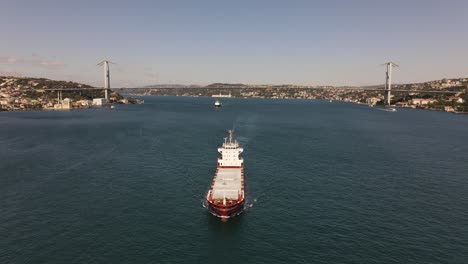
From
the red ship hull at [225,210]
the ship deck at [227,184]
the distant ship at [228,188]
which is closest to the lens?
the red ship hull at [225,210]

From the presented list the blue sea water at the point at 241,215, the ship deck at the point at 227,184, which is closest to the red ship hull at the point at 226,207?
the ship deck at the point at 227,184

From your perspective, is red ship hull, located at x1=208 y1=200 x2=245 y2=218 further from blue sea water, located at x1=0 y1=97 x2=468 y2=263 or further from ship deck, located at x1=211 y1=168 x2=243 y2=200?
ship deck, located at x1=211 y1=168 x2=243 y2=200

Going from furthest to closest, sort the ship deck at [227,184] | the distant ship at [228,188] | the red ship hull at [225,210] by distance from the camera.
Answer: the ship deck at [227,184] < the distant ship at [228,188] < the red ship hull at [225,210]

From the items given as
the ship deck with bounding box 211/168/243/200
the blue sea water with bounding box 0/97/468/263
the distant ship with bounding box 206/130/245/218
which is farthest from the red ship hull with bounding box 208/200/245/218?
the ship deck with bounding box 211/168/243/200

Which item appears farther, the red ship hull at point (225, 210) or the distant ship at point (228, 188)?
the distant ship at point (228, 188)

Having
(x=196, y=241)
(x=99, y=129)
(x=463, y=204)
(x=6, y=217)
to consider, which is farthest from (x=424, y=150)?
(x=99, y=129)

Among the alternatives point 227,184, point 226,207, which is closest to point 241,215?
point 226,207

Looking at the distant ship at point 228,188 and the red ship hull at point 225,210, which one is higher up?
the distant ship at point 228,188

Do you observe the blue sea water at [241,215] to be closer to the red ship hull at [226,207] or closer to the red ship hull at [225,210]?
the red ship hull at [225,210]
